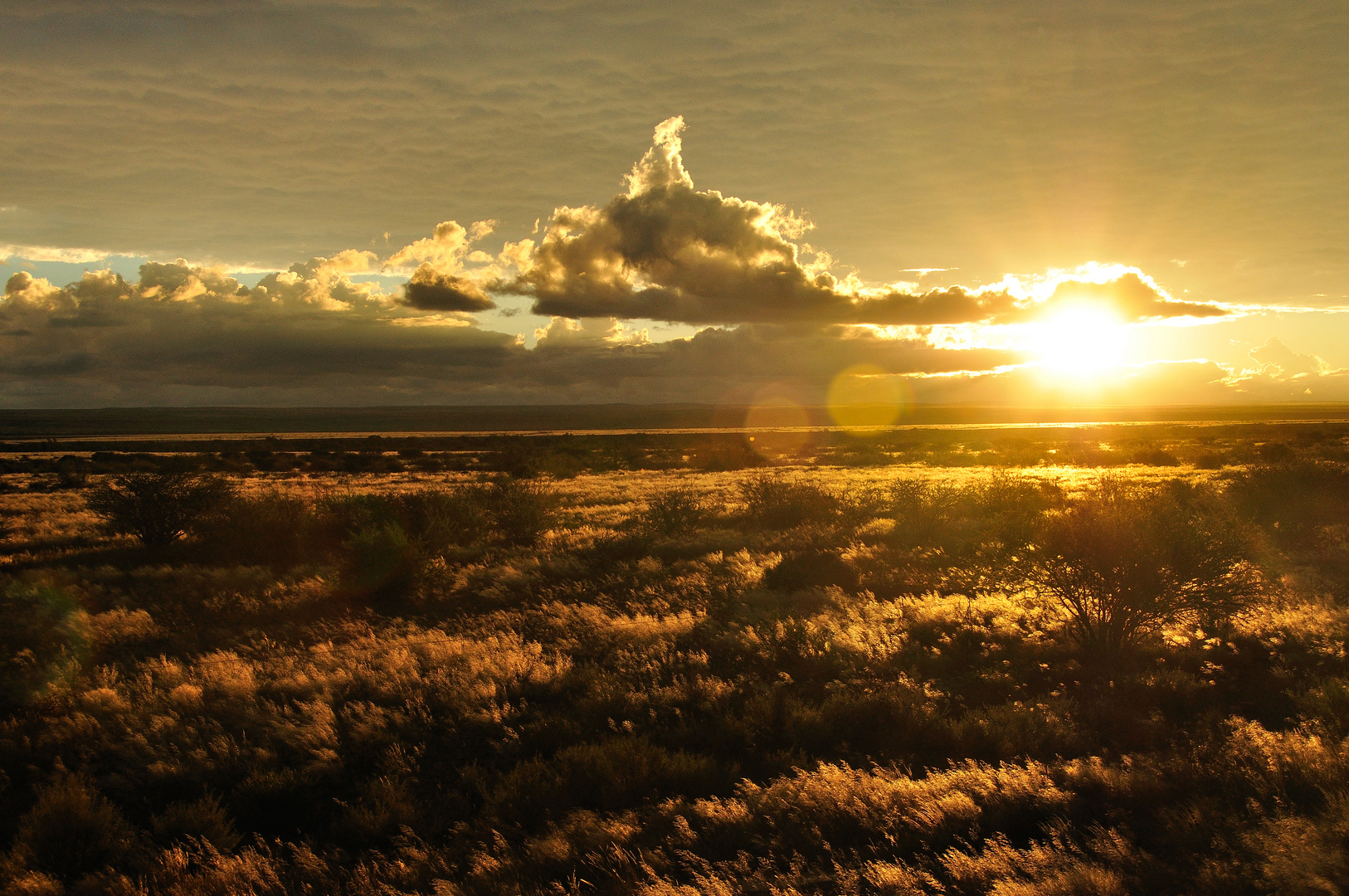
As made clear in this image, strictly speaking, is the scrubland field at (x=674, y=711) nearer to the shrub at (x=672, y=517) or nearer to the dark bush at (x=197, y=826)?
the dark bush at (x=197, y=826)

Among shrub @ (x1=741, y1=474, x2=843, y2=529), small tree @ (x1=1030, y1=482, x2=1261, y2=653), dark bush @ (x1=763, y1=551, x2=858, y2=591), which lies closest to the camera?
small tree @ (x1=1030, y1=482, x2=1261, y2=653)

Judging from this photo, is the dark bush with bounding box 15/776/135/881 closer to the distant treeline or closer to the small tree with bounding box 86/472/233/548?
the small tree with bounding box 86/472/233/548

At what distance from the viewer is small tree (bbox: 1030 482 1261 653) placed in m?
9.60

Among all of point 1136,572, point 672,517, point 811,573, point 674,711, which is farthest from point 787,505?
point 674,711

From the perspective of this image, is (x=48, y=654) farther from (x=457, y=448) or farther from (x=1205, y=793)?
(x=457, y=448)

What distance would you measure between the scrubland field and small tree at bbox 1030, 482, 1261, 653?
5cm

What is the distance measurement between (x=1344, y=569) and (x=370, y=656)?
17.9m

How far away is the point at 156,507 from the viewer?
18828mm

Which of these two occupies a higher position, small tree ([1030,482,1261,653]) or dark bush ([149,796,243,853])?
small tree ([1030,482,1261,653])

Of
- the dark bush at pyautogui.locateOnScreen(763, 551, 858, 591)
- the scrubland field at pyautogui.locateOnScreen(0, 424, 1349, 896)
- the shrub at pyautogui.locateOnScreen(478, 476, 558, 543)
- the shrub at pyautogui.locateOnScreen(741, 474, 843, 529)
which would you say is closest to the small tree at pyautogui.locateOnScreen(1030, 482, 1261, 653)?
the scrubland field at pyautogui.locateOnScreen(0, 424, 1349, 896)

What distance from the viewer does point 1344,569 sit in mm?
14242

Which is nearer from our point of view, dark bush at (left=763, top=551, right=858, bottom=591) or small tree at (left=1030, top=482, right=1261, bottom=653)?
small tree at (left=1030, top=482, right=1261, bottom=653)

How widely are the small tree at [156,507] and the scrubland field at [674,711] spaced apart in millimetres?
1326

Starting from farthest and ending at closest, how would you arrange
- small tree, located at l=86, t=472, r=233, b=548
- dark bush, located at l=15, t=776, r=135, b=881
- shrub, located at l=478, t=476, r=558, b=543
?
1. shrub, located at l=478, t=476, r=558, b=543
2. small tree, located at l=86, t=472, r=233, b=548
3. dark bush, located at l=15, t=776, r=135, b=881
